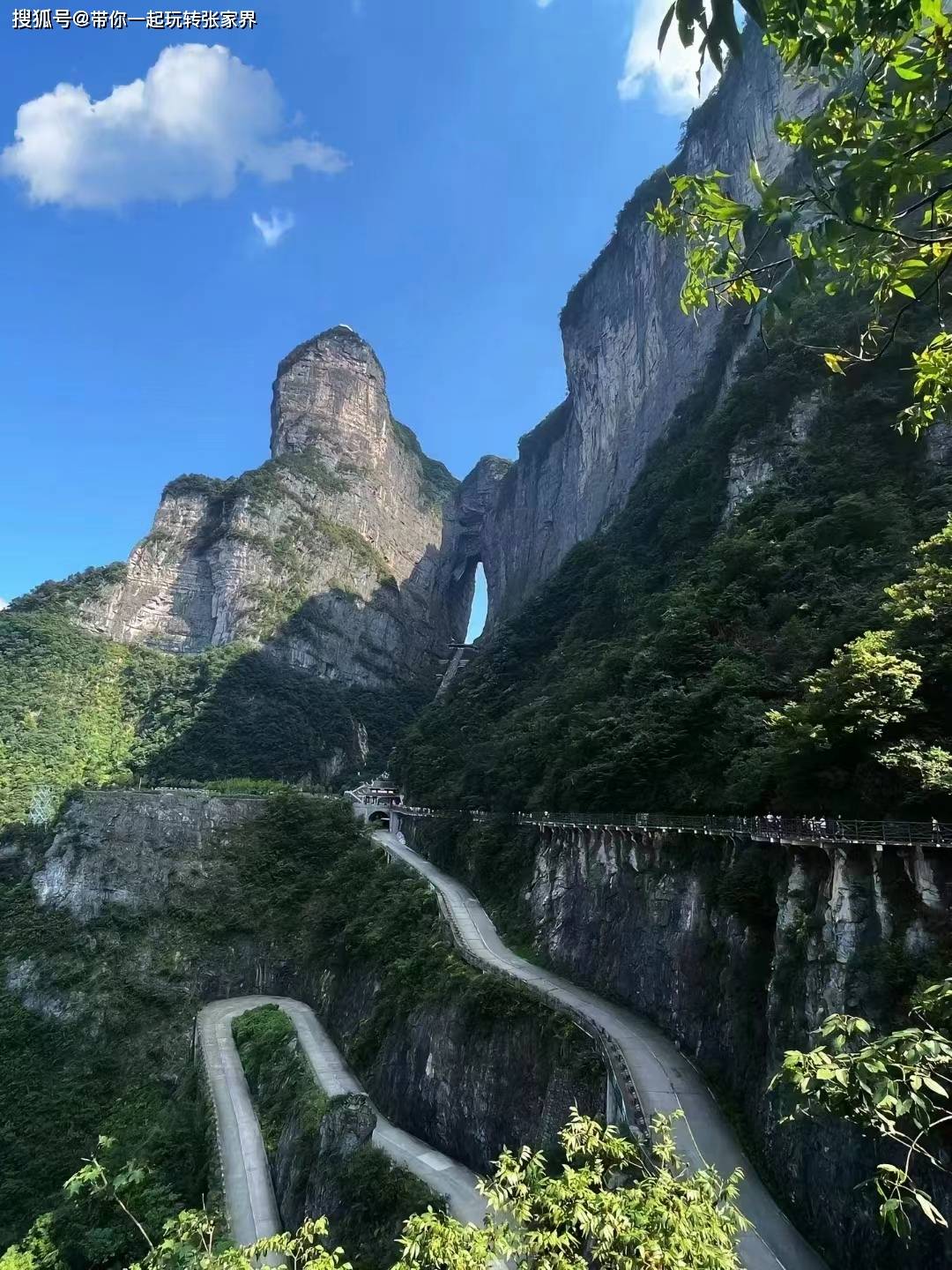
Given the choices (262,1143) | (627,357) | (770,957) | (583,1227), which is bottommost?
(262,1143)

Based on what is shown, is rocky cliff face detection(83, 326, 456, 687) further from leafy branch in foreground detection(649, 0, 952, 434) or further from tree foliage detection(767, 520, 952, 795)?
leafy branch in foreground detection(649, 0, 952, 434)

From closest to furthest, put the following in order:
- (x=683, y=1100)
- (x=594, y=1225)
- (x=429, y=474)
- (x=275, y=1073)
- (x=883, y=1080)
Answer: (x=883, y=1080) < (x=594, y=1225) < (x=683, y=1100) < (x=275, y=1073) < (x=429, y=474)

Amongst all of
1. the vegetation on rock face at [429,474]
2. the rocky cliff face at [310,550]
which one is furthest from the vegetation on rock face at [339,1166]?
the vegetation on rock face at [429,474]

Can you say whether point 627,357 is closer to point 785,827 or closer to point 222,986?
point 222,986

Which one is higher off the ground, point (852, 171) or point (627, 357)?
point (627, 357)

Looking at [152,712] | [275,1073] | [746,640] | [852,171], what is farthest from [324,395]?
[852,171]

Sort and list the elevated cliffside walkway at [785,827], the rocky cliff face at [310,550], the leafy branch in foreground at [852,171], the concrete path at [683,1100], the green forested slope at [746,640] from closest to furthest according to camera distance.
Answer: the leafy branch in foreground at [852,171], the concrete path at [683,1100], the elevated cliffside walkway at [785,827], the green forested slope at [746,640], the rocky cliff face at [310,550]

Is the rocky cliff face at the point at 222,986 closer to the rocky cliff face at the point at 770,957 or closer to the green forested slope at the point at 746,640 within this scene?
the rocky cliff face at the point at 770,957

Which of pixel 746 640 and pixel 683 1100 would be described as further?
pixel 746 640
